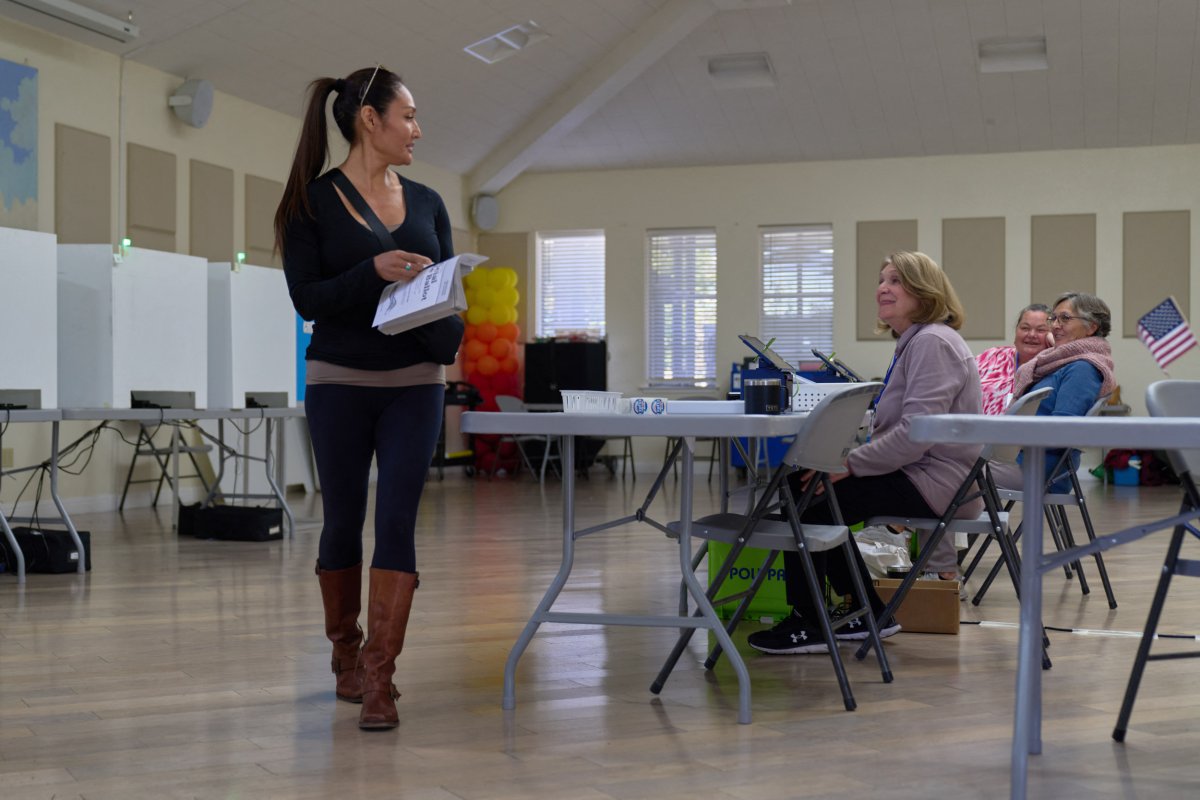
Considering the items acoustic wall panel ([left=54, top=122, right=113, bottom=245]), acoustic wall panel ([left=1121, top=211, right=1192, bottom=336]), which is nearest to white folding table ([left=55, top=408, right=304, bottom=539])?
acoustic wall panel ([left=54, top=122, right=113, bottom=245])

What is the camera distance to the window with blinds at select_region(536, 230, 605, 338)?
1320 centimetres

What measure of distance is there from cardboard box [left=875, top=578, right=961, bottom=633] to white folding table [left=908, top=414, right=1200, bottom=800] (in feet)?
5.50

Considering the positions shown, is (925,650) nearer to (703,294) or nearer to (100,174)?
(100,174)

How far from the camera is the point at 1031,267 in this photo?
1196 centimetres

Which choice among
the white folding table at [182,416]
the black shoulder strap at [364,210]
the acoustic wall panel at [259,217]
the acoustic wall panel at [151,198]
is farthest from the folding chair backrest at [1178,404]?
the acoustic wall panel at [259,217]

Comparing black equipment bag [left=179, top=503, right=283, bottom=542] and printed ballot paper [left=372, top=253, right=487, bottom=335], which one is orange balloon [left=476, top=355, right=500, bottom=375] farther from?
printed ballot paper [left=372, top=253, right=487, bottom=335]

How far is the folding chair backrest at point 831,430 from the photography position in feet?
9.62

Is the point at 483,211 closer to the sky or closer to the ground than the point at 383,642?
closer to the sky

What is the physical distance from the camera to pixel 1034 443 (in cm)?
195

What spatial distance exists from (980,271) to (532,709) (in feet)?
33.1

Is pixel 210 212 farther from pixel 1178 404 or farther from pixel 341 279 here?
pixel 1178 404

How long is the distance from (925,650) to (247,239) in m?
7.10

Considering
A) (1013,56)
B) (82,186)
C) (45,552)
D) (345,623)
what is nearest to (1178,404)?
(345,623)

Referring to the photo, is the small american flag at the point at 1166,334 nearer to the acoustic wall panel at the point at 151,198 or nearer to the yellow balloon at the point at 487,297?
the yellow balloon at the point at 487,297
